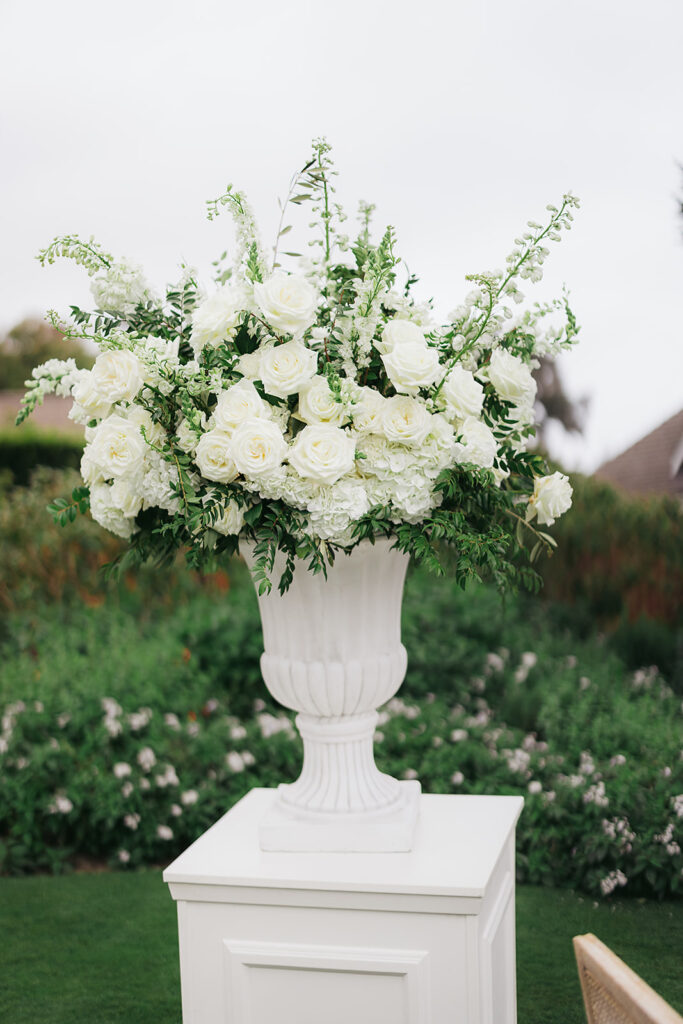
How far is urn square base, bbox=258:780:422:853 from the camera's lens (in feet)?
5.79

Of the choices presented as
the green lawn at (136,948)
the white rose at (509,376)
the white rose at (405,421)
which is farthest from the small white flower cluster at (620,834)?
the white rose at (405,421)

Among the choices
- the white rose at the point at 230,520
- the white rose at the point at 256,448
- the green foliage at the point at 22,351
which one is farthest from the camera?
the green foliage at the point at 22,351

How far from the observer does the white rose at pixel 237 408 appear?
5.20 feet

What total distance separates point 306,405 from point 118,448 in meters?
0.35

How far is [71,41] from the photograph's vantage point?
5027 millimetres

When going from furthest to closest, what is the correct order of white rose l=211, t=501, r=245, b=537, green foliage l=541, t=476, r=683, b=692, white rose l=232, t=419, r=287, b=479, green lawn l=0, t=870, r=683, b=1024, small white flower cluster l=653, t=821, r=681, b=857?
green foliage l=541, t=476, r=683, b=692 < small white flower cluster l=653, t=821, r=681, b=857 < green lawn l=0, t=870, r=683, b=1024 < white rose l=211, t=501, r=245, b=537 < white rose l=232, t=419, r=287, b=479

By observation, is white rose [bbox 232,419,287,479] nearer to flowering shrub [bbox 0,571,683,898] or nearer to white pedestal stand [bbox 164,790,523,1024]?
white pedestal stand [bbox 164,790,523,1024]

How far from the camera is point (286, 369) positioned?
62.5 inches

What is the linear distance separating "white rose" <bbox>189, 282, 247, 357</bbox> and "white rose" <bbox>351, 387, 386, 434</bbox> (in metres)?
0.26

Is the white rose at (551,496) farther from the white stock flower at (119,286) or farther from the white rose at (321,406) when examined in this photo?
the white stock flower at (119,286)

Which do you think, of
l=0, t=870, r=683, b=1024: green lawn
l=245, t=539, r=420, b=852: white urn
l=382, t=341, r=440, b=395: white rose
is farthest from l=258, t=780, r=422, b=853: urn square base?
l=0, t=870, r=683, b=1024: green lawn

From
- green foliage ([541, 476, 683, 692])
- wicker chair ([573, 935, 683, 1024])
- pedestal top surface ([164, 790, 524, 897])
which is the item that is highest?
wicker chair ([573, 935, 683, 1024])

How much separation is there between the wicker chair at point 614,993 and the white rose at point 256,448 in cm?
83

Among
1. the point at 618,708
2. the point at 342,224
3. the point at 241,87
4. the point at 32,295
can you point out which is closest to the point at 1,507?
the point at 32,295
